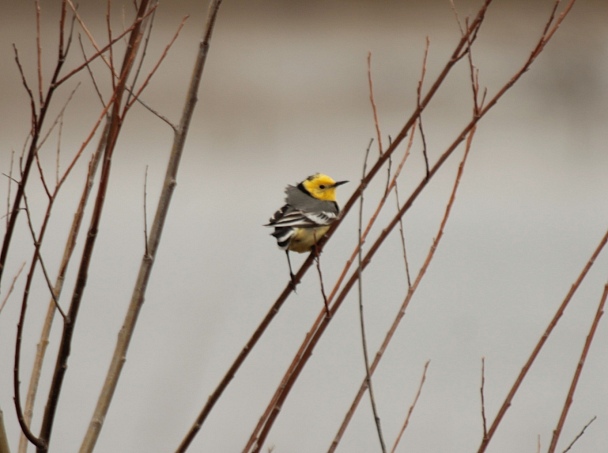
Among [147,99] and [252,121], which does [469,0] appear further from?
[147,99]

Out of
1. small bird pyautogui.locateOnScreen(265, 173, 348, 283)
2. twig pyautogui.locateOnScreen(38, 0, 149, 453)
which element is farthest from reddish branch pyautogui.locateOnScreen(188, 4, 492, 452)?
small bird pyautogui.locateOnScreen(265, 173, 348, 283)

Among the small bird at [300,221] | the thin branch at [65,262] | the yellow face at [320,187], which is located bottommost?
the thin branch at [65,262]

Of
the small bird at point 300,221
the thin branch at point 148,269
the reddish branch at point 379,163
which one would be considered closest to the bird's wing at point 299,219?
the small bird at point 300,221

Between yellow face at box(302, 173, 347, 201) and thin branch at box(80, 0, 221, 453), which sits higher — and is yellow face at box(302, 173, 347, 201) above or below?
above


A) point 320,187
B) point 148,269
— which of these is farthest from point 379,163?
point 320,187

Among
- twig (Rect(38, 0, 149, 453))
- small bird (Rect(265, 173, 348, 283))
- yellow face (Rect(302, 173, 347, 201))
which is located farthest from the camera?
yellow face (Rect(302, 173, 347, 201))

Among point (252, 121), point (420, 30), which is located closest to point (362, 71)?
point (420, 30)

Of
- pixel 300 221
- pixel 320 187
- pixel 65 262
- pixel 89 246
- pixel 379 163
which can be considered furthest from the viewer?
pixel 320 187

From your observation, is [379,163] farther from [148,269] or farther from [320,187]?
[320,187]

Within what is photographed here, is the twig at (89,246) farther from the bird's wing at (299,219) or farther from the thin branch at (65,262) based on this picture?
the bird's wing at (299,219)

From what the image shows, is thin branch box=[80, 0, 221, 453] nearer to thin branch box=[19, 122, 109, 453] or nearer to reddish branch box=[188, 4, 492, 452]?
reddish branch box=[188, 4, 492, 452]

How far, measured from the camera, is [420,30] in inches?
192

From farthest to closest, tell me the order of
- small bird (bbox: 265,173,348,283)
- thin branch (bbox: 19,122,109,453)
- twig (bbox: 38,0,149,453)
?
1. small bird (bbox: 265,173,348,283)
2. thin branch (bbox: 19,122,109,453)
3. twig (bbox: 38,0,149,453)

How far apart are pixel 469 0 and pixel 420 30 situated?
42 centimetres
